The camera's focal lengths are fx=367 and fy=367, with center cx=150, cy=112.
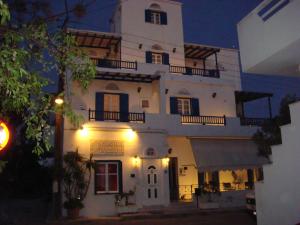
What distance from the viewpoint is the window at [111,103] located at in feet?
72.2

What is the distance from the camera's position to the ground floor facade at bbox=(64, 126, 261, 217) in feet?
62.1

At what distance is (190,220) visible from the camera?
52.9 feet

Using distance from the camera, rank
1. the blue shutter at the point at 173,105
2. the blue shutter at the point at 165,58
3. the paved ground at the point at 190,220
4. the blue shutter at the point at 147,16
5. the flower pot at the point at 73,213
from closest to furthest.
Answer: the paved ground at the point at 190,220, the flower pot at the point at 73,213, the blue shutter at the point at 173,105, the blue shutter at the point at 165,58, the blue shutter at the point at 147,16

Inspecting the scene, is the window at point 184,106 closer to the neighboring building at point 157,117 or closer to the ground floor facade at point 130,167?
the neighboring building at point 157,117

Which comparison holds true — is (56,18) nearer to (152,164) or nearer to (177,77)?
(152,164)

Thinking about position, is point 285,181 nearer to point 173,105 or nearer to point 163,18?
point 173,105

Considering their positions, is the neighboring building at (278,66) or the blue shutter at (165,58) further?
the blue shutter at (165,58)

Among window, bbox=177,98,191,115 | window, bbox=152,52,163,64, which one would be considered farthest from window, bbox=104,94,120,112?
window, bbox=152,52,163,64

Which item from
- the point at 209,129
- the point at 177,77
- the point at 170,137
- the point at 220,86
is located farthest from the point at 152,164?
the point at 220,86

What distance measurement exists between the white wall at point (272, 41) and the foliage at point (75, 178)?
1175cm

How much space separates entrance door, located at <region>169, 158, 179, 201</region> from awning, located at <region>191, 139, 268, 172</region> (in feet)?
5.76

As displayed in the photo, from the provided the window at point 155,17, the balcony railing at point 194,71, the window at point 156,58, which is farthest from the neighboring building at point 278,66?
the window at point 155,17

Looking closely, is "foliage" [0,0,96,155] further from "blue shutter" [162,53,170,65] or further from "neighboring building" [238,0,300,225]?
"blue shutter" [162,53,170,65]

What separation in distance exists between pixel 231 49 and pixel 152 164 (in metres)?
13.6
